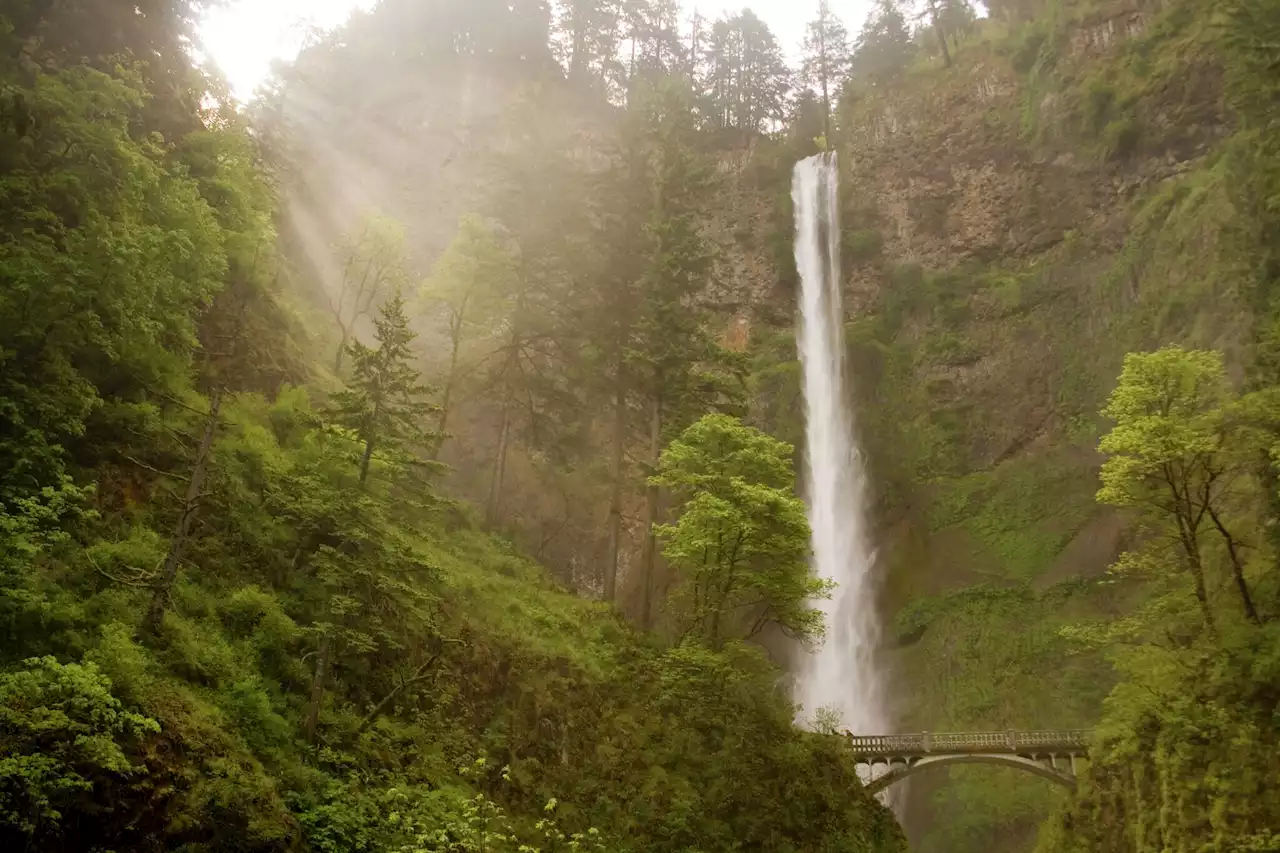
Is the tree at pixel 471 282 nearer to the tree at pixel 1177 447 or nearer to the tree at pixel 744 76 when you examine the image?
the tree at pixel 1177 447

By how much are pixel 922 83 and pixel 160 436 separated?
51.8 m

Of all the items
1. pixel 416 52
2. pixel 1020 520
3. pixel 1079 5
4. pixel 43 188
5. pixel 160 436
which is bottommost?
pixel 160 436

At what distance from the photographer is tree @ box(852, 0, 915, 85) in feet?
182

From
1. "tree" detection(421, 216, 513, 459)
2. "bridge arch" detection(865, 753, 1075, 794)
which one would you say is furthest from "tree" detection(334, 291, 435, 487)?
"bridge arch" detection(865, 753, 1075, 794)

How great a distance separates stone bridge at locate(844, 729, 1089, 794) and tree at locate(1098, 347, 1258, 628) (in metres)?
9.41

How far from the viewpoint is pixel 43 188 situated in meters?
12.4

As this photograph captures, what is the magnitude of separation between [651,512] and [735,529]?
13.8ft

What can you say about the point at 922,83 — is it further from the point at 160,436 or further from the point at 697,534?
the point at 160,436

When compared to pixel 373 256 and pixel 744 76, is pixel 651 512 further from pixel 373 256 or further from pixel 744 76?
pixel 744 76

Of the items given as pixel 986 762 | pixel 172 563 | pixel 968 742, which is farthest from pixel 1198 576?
pixel 172 563

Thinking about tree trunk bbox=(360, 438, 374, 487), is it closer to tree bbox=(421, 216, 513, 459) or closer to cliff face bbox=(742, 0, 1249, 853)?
tree bbox=(421, 216, 513, 459)

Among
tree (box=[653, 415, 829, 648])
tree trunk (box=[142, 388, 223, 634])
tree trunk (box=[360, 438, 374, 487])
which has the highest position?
tree (box=[653, 415, 829, 648])

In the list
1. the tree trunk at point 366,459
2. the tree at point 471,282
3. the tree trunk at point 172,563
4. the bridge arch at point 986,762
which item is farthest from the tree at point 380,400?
the bridge arch at point 986,762

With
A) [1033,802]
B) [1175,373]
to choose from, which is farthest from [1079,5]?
[1033,802]
